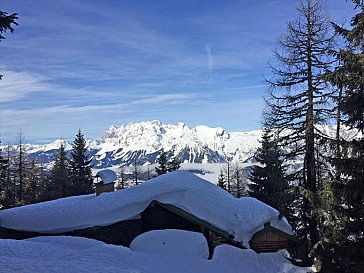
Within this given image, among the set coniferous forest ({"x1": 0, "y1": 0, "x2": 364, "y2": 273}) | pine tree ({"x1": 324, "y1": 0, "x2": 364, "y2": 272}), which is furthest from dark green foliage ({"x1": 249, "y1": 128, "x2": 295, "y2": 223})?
pine tree ({"x1": 324, "y1": 0, "x2": 364, "y2": 272})

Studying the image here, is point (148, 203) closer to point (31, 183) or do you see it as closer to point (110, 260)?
point (110, 260)

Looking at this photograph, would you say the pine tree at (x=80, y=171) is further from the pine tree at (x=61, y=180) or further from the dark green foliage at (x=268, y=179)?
the dark green foliage at (x=268, y=179)

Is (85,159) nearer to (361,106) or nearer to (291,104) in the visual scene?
(291,104)

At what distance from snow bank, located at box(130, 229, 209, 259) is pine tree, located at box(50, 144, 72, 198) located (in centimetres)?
2432

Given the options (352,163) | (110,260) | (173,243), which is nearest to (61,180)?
(173,243)

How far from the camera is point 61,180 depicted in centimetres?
3812

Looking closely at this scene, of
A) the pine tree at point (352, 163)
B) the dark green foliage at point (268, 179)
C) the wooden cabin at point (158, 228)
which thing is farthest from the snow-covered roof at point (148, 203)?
the dark green foliage at point (268, 179)

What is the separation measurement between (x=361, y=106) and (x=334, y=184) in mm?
2429

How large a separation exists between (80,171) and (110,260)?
29.3 m

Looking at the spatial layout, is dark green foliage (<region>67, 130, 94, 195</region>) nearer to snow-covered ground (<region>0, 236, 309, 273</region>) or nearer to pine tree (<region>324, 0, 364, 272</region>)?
snow-covered ground (<region>0, 236, 309, 273</region>)

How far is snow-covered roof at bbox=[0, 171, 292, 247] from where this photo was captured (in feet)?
53.8

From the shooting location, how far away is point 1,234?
17.7 m

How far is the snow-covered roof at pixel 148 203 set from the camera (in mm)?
16391

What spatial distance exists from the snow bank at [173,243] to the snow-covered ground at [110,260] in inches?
18.3
